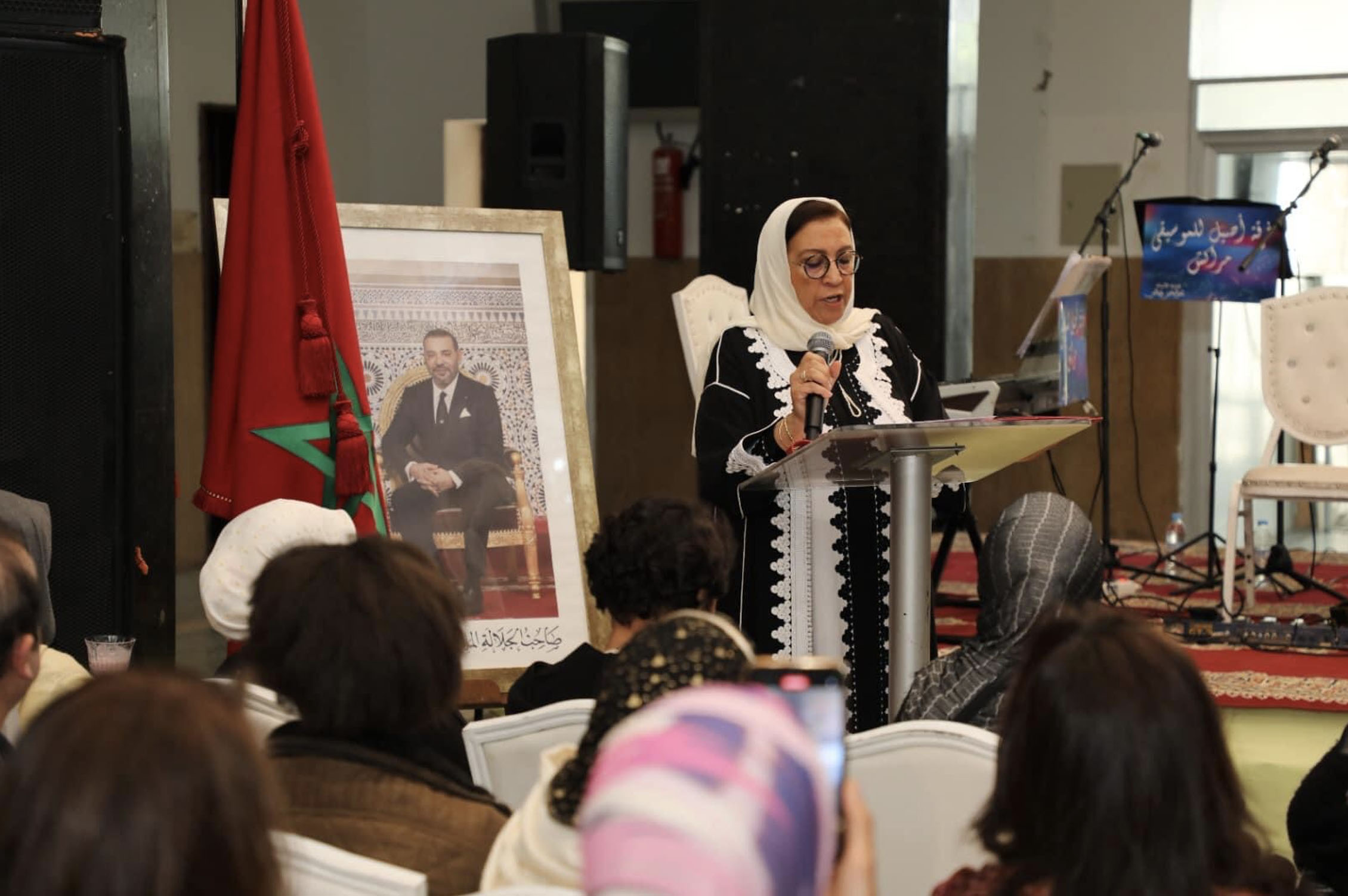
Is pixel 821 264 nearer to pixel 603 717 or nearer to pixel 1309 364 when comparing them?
pixel 603 717

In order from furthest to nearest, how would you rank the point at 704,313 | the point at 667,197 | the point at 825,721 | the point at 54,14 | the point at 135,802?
the point at 667,197
the point at 704,313
the point at 54,14
the point at 135,802
the point at 825,721

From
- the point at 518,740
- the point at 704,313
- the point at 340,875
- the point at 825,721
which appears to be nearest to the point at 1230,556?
the point at 704,313

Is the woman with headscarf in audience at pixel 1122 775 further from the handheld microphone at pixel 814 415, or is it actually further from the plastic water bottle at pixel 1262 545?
the plastic water bottle at pixel 1262 545

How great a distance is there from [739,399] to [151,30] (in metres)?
1.33

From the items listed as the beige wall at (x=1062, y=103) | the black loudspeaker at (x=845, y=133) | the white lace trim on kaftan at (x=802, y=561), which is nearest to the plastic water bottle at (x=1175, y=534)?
the beige wall at (x=1062, y=103)

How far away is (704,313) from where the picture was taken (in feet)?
15.7

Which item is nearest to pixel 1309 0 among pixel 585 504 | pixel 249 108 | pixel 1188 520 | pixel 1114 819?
pixel 1188 520

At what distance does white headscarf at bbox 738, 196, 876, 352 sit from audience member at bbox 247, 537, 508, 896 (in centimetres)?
159

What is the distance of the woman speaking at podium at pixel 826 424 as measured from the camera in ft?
10.0

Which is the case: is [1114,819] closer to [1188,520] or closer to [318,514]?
Result: [318,514]

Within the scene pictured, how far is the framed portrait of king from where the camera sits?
143 inches

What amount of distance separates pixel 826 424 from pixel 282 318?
115 centimetres

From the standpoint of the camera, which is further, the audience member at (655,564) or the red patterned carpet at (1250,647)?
the red patterned carpet at (1250,647)

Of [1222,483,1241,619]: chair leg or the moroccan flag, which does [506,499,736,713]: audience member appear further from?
[1222,483,1241,619]: chair leg
